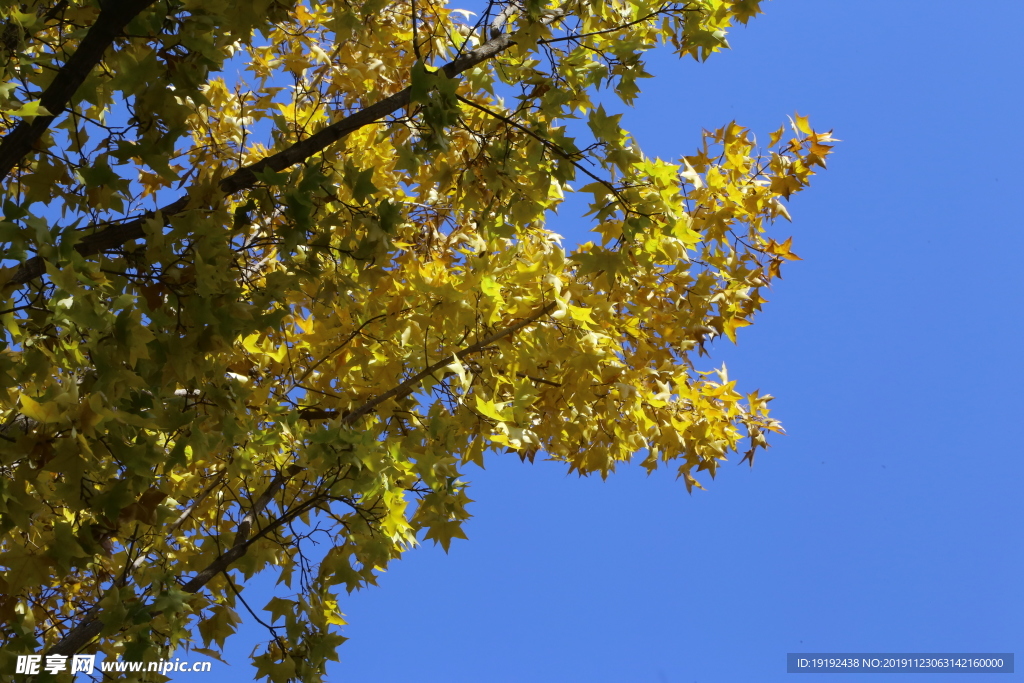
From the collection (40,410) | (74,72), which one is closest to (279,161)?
(74,72)

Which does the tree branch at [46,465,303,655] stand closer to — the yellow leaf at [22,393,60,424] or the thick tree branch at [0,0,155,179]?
the yellow leaf at [22,393,60,424]

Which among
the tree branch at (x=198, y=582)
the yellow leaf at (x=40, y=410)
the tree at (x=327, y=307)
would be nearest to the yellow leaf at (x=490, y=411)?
the tree at (x=327, y=307)

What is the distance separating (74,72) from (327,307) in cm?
121

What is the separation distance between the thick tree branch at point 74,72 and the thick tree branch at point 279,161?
0.32m

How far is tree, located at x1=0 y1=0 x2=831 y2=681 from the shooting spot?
7.73ft

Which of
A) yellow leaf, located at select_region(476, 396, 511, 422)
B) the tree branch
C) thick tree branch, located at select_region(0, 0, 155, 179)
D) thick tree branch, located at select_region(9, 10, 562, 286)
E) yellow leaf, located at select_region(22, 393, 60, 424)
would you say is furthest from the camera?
yellow leaf, located at select_region(476, 396, 511, 422)

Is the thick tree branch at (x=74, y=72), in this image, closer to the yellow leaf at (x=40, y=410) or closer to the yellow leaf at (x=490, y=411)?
the yellow leaf at (x=40, y=410)

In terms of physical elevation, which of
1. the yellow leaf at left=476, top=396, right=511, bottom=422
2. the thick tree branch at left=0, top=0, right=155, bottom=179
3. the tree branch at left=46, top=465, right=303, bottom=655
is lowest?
the tree branch at left=46, top=465, right=303, bottom=655

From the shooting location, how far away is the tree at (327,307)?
236cm

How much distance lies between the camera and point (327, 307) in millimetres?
3197

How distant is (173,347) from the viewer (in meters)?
Answer: 2.32

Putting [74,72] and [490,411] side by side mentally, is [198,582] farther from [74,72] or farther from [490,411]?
[74,72]

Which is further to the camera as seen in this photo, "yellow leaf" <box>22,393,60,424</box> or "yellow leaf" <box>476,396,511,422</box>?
"yellow leaf" <box>476,396,511,422</box>

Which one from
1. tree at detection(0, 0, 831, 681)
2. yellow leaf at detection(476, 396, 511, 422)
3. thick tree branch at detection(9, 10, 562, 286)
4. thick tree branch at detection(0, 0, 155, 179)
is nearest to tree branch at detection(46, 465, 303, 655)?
tree at detection(0, 0, 831, 681)
